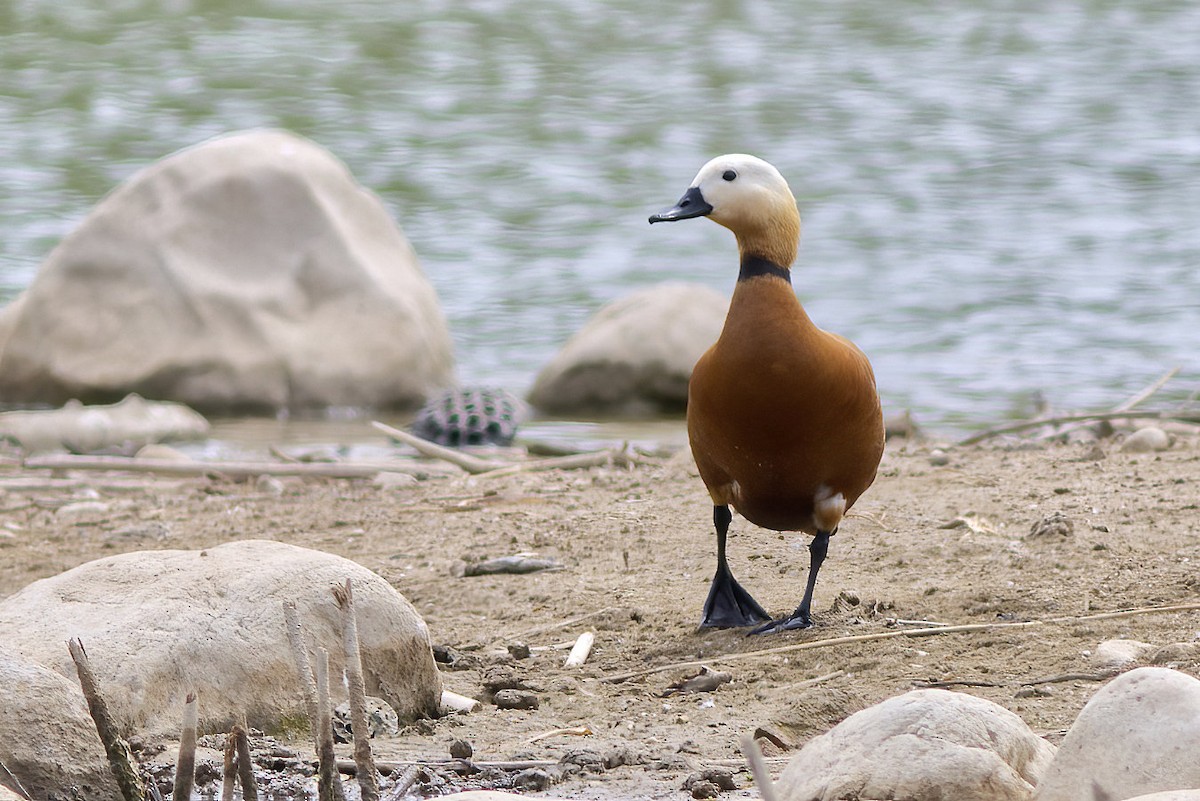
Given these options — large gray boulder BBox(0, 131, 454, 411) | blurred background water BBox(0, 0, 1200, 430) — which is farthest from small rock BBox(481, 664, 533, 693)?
large gray boulder BBox(0, 131, 454, 411)

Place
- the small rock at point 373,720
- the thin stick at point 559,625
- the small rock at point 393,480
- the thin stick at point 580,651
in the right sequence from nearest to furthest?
the small rock at point 373,720 → the thin stick at point 580,651 → the thin stick at point 559,625 → the small rock at point 393,480

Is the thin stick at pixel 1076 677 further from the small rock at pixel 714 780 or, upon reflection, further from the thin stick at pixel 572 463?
the thin stick at pixel 572 463

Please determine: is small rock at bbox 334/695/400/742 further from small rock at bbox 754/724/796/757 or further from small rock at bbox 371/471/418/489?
small rock at bbox 371/471/418/489

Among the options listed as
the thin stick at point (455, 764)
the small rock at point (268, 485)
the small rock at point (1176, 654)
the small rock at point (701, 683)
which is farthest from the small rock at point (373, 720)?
the small rock at point (268, 485)

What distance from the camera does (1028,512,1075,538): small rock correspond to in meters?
5.17

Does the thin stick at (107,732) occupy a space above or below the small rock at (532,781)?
above

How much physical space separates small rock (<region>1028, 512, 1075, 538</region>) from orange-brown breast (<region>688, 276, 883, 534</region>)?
2.94 feet

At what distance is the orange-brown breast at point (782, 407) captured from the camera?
4.36 metres

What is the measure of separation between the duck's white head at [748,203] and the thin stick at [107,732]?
226cm

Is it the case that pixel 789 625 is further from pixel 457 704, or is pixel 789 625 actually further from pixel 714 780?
pixel 714 780

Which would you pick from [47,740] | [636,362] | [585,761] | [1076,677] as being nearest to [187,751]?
[47,740]

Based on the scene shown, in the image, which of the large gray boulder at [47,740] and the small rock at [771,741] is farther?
the small rock at [771,741]

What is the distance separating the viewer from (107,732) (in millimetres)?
2779

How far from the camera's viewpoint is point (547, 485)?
6727 mm
